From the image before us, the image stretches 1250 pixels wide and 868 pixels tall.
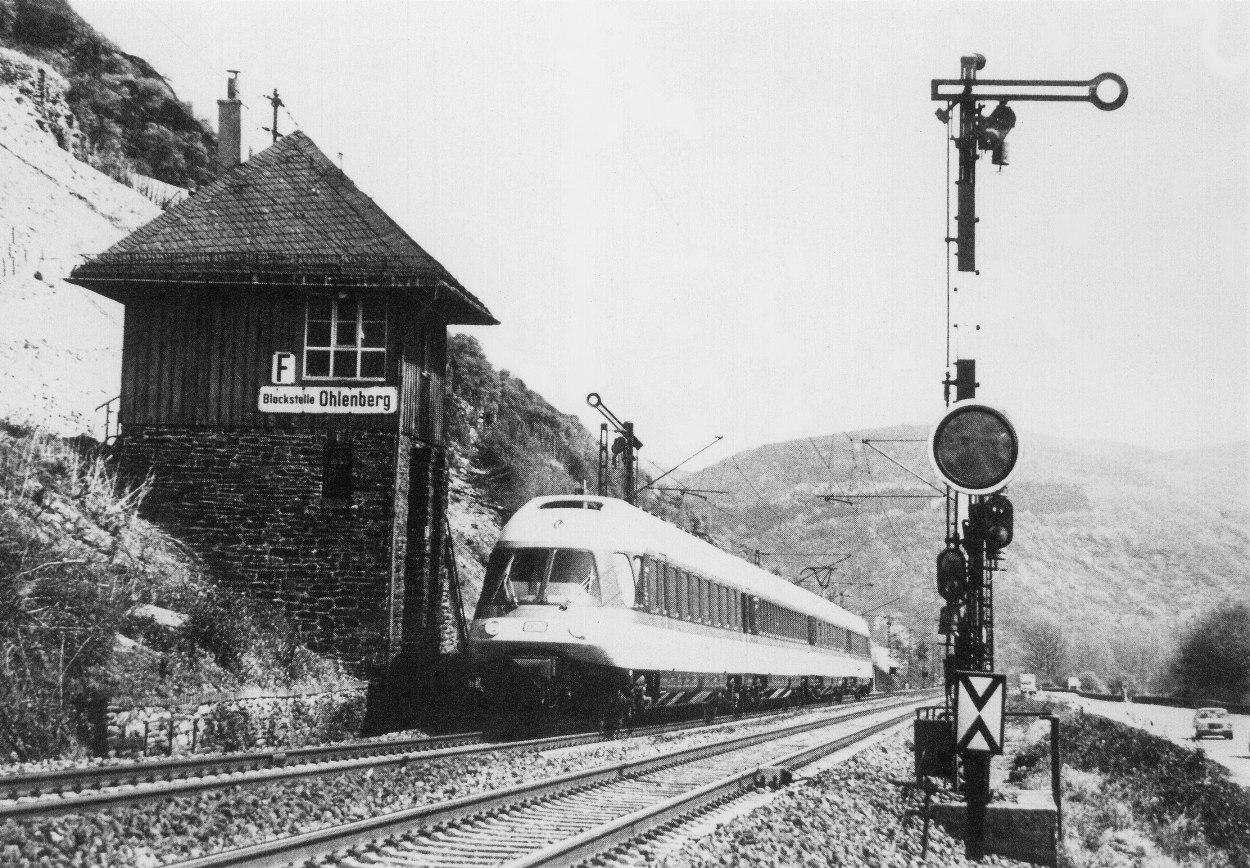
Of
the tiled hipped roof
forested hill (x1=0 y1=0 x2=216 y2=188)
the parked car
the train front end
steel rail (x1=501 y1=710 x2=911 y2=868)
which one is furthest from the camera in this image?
forested hill (x1=0 y1=0 x2=216 y2=188)

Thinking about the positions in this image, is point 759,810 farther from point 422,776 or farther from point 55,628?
point 55,628

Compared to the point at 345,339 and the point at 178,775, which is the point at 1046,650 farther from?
the point at 178,775

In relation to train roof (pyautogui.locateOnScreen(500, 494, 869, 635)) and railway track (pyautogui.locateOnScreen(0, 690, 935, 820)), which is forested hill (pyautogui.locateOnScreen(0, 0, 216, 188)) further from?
railway track (pyautogui.locateOnScreen(0, 690, 935, 820))

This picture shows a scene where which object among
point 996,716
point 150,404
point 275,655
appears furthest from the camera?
point 150,404

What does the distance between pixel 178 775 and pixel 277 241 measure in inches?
498

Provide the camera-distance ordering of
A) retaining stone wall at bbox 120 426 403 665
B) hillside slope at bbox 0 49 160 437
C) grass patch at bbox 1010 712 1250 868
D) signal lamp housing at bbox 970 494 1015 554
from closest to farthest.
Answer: signal lamp housing at bbox 970 494 1015 554 → grass patch at bbox 1010 712 1250 868 → retaining stone wall at bbox 120 426 403 665 → hillside slope at bbox 0 49 160 437

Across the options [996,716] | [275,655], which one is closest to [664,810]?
[996,716]

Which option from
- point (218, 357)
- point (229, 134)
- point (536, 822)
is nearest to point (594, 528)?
point (218, 357)

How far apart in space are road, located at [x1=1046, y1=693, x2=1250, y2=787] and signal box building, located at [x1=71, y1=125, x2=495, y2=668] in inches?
562

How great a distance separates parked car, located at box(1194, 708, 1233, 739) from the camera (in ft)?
114

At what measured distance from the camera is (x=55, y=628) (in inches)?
589

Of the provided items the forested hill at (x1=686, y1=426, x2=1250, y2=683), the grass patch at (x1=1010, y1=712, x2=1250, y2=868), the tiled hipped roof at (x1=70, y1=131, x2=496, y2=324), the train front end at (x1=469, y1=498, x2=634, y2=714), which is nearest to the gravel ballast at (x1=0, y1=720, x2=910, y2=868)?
the train front end at (x1=469, y1=498, x2=634, y2=714)

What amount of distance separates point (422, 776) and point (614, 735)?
7530mm

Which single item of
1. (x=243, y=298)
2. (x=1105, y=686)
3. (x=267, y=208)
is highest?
(x=267, y=208)
